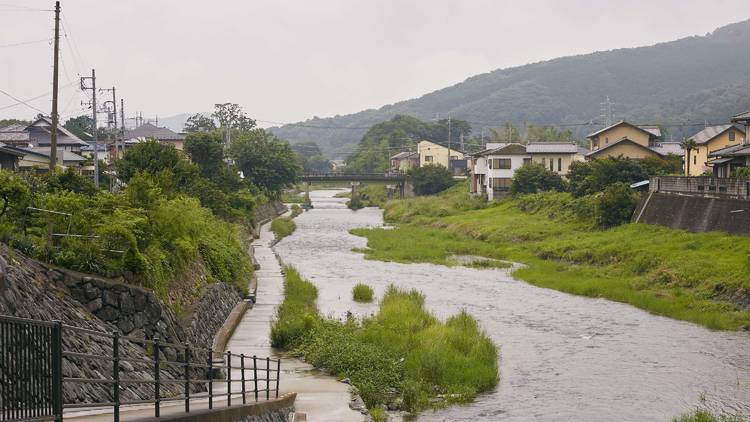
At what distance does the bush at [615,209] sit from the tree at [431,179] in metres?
51.2

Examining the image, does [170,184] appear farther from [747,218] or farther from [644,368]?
[747,218]

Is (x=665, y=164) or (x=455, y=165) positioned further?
(x=455, y=165)

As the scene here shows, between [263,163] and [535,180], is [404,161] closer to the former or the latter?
[263,163]

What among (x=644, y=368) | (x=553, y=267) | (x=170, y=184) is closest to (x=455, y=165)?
(x=553, y=267)

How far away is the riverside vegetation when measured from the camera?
19547 millimetres

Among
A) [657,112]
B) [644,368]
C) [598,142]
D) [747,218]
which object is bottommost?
[644,368]

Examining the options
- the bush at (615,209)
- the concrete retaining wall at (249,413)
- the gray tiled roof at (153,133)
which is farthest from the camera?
the gray tiled roof at (153,133)

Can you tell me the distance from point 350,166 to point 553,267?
123238 millimetres

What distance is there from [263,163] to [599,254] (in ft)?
159

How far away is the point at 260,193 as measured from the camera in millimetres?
82812

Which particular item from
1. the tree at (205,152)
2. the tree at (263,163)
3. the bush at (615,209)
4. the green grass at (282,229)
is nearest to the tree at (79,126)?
the tree at (263,163)

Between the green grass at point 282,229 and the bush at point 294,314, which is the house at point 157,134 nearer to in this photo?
the green grass at point 282,229

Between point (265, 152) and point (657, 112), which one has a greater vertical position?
point (657, 112)

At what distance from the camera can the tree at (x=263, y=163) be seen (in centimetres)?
8325
